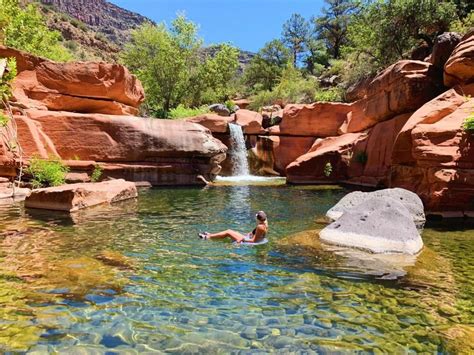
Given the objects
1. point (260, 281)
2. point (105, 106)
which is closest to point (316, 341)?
point (260, 281)

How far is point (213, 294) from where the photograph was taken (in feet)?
17.5

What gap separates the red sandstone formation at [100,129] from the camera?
18672 mm

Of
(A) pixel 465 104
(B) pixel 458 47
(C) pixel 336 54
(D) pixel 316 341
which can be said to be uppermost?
(C) pixel 336 54

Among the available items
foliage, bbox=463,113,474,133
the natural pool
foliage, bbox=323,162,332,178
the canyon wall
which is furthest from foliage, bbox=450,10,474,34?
the natural pool

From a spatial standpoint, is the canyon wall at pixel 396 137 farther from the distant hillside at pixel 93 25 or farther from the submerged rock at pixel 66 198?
the distant hillside at pixel 93 25

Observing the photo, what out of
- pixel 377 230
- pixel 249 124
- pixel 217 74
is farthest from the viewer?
pixel 217 74

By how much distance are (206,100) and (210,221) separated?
30.3m

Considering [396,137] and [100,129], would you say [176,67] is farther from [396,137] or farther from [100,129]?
[396,137]

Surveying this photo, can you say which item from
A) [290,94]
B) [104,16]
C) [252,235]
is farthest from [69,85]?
[104,16]

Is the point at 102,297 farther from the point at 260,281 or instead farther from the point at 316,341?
the point at 316,341

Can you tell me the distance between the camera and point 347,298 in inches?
207

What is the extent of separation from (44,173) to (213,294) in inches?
497

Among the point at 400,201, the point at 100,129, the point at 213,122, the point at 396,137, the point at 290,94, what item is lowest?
→ the point at 400,201

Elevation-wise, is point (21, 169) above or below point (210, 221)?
above
